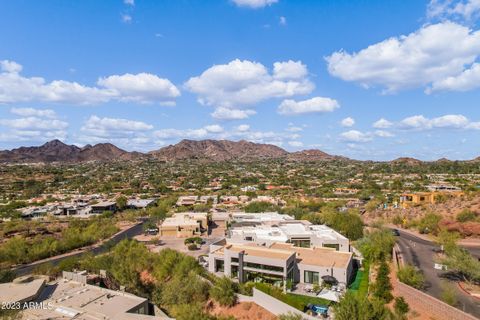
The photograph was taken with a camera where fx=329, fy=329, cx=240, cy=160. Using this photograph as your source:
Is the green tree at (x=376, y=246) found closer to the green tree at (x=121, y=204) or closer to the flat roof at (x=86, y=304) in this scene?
the flat roof at (x=86, y=304)

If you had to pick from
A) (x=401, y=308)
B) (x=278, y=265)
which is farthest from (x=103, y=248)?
(x=401, y=308)

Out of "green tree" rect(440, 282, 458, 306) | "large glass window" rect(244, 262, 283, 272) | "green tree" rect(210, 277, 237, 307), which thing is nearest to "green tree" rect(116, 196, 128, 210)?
"large glass window" rect(244, 262, 283, 272)

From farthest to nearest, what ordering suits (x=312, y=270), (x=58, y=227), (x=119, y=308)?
(x=58, y=227) < (x=312, y=270) < (x=119, y=308)

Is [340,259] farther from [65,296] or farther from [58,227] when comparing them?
[58,227]

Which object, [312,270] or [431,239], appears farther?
[431,239]

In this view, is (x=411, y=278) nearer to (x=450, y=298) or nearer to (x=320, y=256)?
(x=450, y=298)

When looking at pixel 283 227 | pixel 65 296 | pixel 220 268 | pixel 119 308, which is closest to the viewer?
pixel 119 308

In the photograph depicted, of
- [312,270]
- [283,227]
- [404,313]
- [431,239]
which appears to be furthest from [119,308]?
[431,239]

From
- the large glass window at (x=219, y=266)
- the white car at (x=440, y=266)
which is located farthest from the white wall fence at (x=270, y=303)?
the white car at (x=440, y=266)
